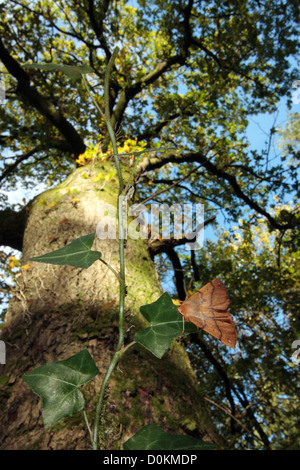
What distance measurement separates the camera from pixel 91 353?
3.84ft

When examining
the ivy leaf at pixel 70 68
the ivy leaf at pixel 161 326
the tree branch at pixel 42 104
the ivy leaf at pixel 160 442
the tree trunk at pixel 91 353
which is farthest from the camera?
the tree branch at pixel 42 104

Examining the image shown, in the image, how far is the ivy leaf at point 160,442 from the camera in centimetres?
37

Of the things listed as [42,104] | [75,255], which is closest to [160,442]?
[75,255]

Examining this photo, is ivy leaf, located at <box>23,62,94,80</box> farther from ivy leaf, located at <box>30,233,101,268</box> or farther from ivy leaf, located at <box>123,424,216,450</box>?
ivy leaf, located at <box>123,424,216,450</box>

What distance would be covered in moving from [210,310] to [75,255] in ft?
1.09

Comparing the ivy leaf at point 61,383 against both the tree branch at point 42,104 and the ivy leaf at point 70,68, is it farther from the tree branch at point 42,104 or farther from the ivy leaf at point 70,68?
the tree branch at point 42,104

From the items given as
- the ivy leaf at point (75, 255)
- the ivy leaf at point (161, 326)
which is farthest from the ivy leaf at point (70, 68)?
the ivy leaf at point (161, 326)

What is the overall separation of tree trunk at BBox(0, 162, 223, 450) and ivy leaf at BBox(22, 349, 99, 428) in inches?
13.0

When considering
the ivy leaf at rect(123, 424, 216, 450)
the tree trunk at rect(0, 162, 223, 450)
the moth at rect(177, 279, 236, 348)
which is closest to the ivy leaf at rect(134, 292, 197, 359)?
the moth at rect(177, 279, 236, 348)

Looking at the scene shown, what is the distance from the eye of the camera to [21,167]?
7.20 m

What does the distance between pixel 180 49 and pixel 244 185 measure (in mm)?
3146

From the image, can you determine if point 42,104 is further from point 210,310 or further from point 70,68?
point 210,310

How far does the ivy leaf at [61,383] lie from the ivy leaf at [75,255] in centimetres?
19
